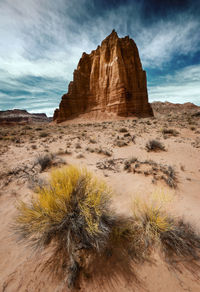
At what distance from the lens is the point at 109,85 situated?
23.6 meters

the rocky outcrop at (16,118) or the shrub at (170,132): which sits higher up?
the rocky outcrop at (16,118)

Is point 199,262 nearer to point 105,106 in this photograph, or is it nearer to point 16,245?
point 16,245

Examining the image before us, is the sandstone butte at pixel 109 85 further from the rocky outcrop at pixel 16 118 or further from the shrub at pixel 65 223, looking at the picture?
the rocky outcrop at pixel 16 118

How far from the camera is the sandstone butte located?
22.1 metres

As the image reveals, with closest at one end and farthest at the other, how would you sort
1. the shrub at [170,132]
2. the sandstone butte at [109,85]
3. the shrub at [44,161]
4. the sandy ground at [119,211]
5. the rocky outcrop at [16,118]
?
the sandy ground at [119,211]
the shrub at [44,161]
the shrub at [170,132]
the sandstone butte at [109,85]
the rocky outcrop at [16,118]

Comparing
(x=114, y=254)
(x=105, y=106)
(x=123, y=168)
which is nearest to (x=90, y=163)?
(x=123, y=168)

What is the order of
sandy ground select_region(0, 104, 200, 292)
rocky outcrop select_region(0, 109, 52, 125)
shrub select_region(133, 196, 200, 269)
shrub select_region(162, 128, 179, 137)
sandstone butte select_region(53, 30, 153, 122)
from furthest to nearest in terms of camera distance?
rocky outcrop select_region(0, 109, 52, 125) → sandstone butte select_region(53, 30, 153, 122) → shrub select_region(162, 128, 179, 137) → shrub select_region(133, 196, 200, 269) → sandy ground select_region(0, 104, 200, 292)

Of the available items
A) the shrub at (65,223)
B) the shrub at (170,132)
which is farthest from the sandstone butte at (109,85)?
the shrub at (65,223)

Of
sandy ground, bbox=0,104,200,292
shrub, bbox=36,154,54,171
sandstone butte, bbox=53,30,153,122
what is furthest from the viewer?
sandstone butte, bbox=53,30,153,122

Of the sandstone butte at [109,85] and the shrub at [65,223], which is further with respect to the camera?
the sandstone butte at [109,85]

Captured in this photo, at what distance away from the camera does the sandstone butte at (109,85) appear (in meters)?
22.1

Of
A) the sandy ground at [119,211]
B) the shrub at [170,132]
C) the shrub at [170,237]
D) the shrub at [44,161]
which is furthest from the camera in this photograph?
the shrub at [170,132]

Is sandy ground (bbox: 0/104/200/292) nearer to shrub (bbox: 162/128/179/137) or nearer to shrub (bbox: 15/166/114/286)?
shrub (bbox: 15/166/114/286)

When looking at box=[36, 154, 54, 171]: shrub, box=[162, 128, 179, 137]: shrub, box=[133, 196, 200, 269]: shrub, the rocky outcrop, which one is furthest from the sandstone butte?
the rocky outcrop
